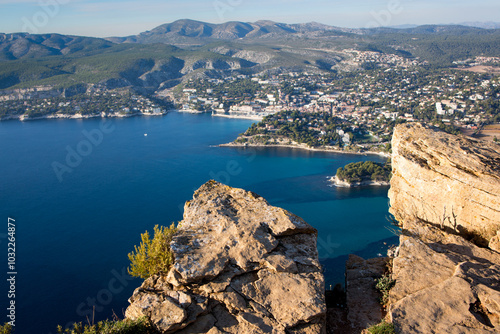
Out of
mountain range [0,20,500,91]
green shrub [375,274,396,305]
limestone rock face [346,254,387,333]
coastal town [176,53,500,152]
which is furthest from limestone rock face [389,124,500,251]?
mountain range [0,20,500,91]

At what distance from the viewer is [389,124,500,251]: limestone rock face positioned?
5016mm

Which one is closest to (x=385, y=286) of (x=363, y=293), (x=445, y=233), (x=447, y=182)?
(x=363, y=293)

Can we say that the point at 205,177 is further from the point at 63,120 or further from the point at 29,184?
the point at 63,120

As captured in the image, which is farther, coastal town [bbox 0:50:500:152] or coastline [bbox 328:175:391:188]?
coastal town [bbox 0:50:500:152]

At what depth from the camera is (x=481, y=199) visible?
16.5 ft

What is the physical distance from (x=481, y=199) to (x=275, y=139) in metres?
37.7

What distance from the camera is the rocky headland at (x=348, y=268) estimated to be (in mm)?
3682

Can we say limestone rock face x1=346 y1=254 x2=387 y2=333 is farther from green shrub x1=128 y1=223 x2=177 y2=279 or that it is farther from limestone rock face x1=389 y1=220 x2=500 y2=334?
green shrub x1=128 y1=223 x2=177 y2=279

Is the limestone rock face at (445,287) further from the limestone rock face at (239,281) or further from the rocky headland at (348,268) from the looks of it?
the limestone rock face at (239,281)

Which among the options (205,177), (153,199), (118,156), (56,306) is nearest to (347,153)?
(205,177)

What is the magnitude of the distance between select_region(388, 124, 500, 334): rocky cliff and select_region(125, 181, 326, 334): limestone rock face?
101 cm

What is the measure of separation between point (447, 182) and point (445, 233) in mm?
844

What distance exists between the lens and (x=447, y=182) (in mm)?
5461

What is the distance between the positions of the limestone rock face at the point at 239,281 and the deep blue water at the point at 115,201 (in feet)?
18.1
